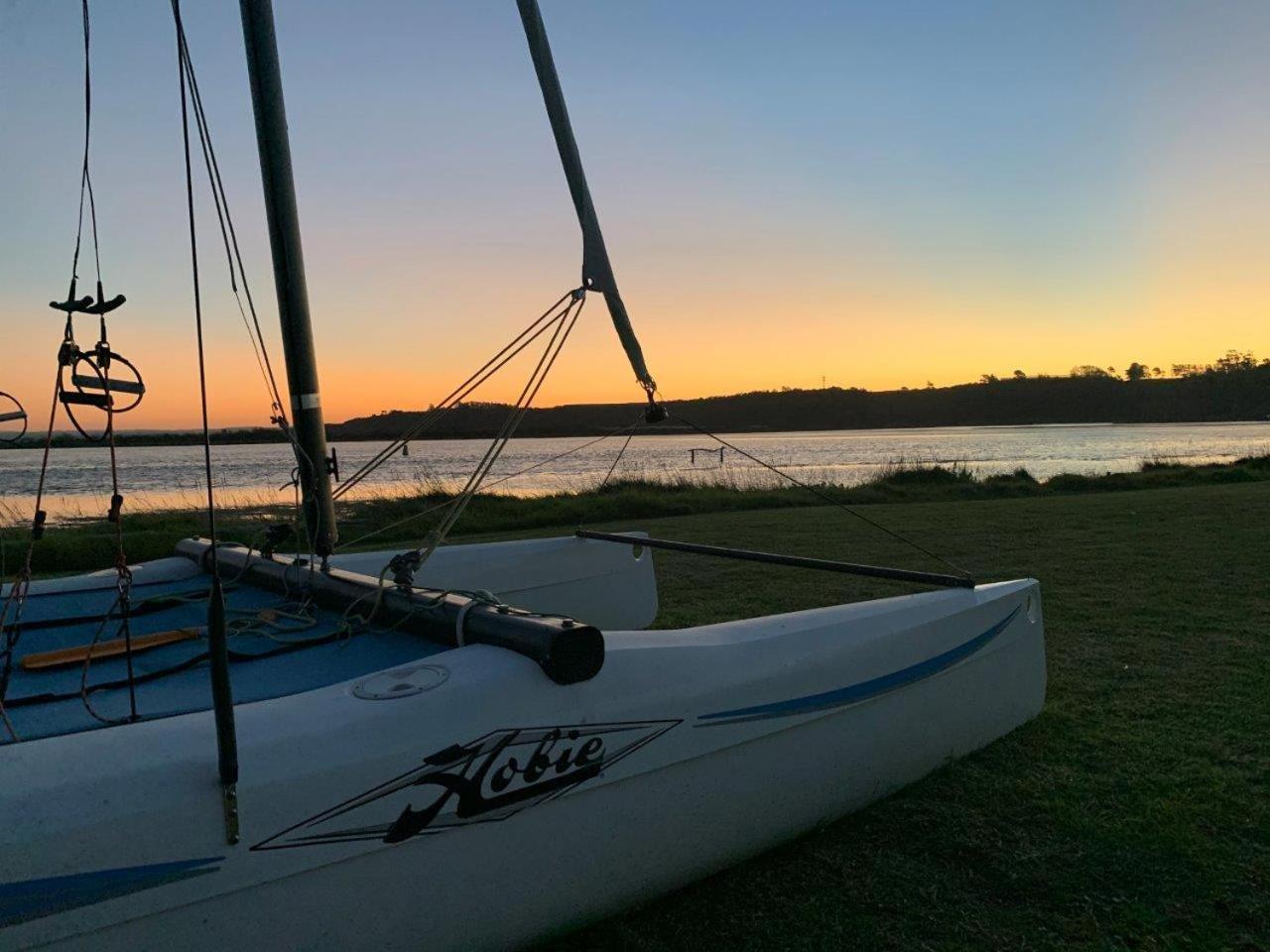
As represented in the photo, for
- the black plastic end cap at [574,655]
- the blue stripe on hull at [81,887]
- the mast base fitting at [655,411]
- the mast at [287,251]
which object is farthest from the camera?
the mast base fitting at [655,411]

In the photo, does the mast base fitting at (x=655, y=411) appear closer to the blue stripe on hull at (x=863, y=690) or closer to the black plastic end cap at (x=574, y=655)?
the blue stripe on hull at (x=863, y=690)

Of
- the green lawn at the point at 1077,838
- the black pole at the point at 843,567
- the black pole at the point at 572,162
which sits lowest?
the green lawn at the point at 1077,838

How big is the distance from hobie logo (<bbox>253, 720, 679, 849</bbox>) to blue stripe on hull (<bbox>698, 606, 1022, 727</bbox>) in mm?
356

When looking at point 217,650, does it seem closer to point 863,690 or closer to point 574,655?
point 574,655

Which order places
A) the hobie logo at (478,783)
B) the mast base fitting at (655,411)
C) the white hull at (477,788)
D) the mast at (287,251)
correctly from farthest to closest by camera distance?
the mast base fitting at (655,411) < the mast at (287,251) < the hobie logo at (478,783) < the white hull at (477,788)

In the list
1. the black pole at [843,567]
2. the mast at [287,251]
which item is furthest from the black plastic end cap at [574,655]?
the mast at [287,251]

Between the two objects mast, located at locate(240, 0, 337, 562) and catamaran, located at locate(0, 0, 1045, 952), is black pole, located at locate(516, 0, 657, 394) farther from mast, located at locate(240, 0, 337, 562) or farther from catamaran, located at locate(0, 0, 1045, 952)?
mast, located at locate(240, 0, 337, 562)

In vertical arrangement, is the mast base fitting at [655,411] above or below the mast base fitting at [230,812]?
above

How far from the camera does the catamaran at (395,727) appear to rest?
1.67m

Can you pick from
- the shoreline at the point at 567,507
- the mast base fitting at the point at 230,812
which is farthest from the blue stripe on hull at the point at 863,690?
the shoreline at the point at 567,507

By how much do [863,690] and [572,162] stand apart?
2578 mm

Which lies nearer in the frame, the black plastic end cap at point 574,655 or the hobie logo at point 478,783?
the hobie logo at point 478,783

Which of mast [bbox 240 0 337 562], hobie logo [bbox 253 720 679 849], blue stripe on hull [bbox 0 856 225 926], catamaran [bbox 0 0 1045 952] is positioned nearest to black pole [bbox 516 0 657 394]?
catamaran [bbox 0 0 1045 952]

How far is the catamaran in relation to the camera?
1675mm
